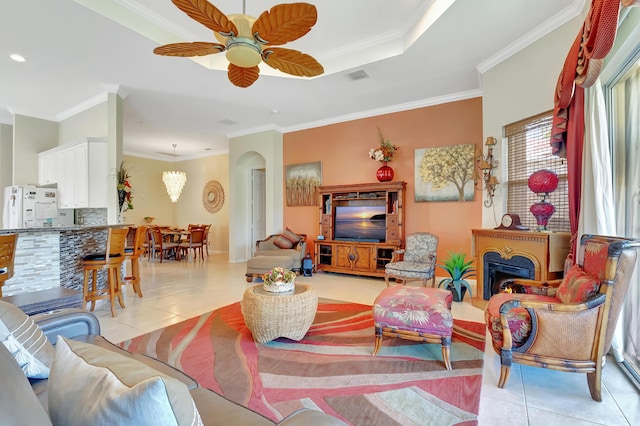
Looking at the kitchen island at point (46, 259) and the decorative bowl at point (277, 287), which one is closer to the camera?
the decorative bowl at point (277, 287)

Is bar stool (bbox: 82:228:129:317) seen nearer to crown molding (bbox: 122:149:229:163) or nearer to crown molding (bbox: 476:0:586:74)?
crown molding (bbox: 476:0:586:74)

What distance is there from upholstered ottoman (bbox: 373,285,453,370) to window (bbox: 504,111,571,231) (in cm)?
175

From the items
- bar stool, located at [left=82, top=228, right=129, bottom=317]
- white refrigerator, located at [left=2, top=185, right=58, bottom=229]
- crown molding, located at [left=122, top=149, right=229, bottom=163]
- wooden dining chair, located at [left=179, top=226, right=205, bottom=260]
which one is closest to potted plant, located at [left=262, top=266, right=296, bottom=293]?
bar stool, located at [left=82, top=228, right=129, bottom=317]

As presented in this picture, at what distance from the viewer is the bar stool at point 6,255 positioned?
2.63m

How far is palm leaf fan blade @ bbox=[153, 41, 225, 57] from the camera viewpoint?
7.75ft

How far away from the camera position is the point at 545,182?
9.40ft

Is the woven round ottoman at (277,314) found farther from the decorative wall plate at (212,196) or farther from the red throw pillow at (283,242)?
the decorative wall plate at (212,196)

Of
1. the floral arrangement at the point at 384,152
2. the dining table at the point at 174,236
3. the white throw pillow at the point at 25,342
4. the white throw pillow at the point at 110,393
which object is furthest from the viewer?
the dining table at the point at 174,236

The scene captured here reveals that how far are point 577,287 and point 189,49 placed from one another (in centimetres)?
342

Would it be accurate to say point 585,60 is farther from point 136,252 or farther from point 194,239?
point 194,239

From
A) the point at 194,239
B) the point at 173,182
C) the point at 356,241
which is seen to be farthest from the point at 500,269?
the point at 173,182

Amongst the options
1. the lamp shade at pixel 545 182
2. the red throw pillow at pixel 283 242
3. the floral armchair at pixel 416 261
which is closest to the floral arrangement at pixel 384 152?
the floral armchair at pixel 416 261

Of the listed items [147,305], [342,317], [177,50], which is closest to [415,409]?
[342,317]

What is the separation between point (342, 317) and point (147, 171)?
9005 mm
